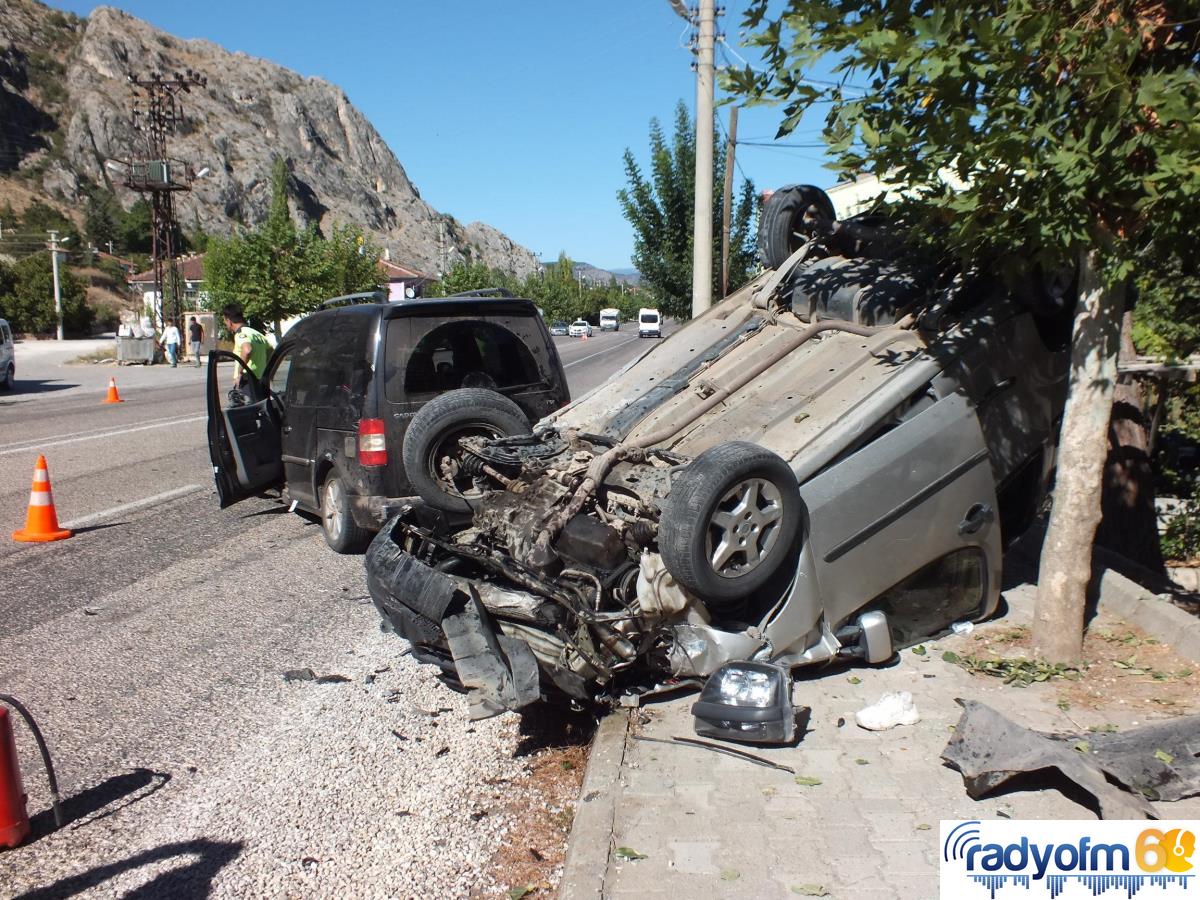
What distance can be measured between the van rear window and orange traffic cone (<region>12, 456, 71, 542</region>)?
131 inches

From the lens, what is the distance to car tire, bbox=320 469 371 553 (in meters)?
7.20

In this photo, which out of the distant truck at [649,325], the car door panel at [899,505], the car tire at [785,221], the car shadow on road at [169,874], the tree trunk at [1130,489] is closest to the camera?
the car shadow on road at [169,874]

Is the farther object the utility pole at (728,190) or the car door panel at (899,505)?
the utility pole at (728,190)

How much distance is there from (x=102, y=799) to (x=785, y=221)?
494 centimetres

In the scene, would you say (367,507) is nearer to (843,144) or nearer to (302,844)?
(302,844)

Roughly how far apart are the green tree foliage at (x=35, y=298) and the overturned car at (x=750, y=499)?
59593 millimetres

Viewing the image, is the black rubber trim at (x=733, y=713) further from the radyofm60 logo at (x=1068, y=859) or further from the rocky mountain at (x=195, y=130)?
the rocky mountain at (x=195, y=130)

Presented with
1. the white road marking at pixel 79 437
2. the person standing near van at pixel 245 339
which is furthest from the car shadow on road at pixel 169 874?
the white road marking at pixel 79 437

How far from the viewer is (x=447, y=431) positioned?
19.0 feet

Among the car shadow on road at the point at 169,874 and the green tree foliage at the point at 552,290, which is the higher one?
the green tree foliage at the point at 552,290

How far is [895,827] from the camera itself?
133 inches

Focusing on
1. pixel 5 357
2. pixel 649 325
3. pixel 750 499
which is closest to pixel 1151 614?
pixel 750 499

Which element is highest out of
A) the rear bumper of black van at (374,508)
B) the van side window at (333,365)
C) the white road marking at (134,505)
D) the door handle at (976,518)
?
the van side window at (333,365)

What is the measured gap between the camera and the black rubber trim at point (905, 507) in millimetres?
4438
